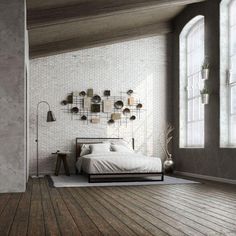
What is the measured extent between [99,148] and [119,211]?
571 centimetres

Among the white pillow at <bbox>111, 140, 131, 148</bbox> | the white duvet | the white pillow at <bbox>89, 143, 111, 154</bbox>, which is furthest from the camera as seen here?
the white pillow at <bbox>111, 140, 131, 148</bbox>

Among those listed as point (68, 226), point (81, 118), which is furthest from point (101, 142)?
point (68, 226)

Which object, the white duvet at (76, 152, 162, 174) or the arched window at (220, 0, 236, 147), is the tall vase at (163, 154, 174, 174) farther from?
the arched window at (220, 0, 236, 147)

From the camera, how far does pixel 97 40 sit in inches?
441

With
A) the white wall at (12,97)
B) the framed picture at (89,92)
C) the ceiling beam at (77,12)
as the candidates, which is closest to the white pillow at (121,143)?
the framed picture at (89,92)

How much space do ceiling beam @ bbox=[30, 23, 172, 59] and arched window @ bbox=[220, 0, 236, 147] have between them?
2.95 meters

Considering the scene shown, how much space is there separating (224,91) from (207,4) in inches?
91.9

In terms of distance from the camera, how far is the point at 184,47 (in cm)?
1172

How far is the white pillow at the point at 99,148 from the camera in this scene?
1064 centimetres

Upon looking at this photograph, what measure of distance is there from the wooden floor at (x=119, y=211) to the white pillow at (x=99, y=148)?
3.12 meters

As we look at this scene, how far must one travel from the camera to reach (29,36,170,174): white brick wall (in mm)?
11305

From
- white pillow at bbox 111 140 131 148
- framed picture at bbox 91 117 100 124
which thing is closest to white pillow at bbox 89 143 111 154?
white pillow at bbox 111 140 131 148

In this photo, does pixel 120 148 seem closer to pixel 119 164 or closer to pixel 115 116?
pixel 115 116

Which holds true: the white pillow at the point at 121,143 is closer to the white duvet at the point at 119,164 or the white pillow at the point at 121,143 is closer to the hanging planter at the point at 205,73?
the white duvet at the point at 119,164
